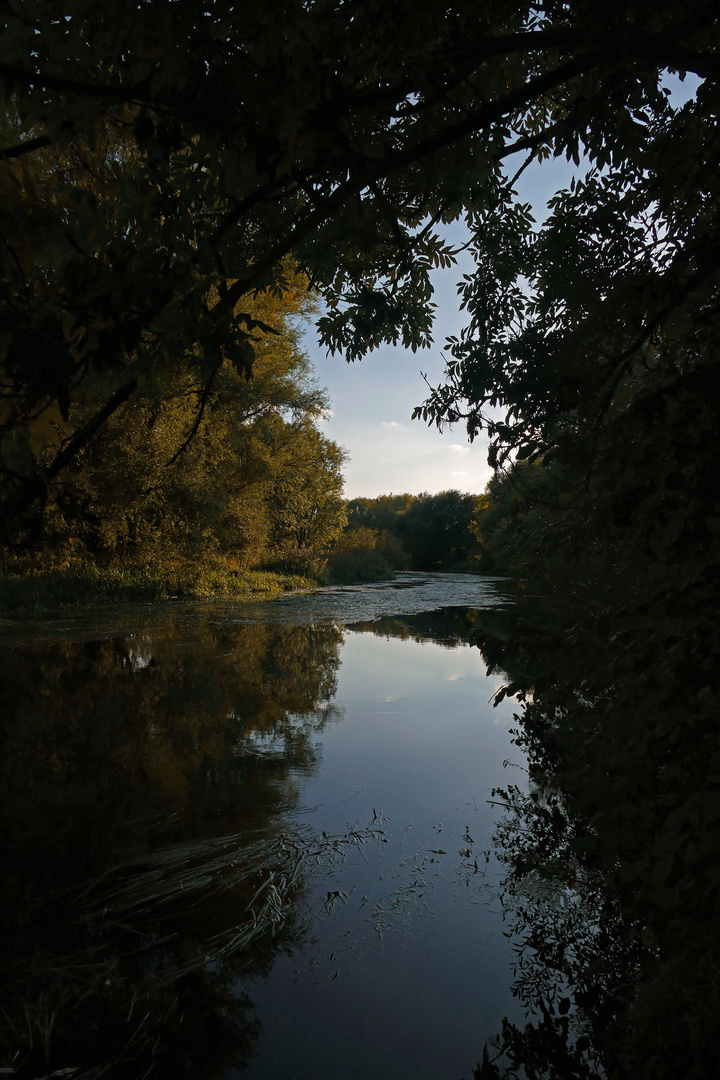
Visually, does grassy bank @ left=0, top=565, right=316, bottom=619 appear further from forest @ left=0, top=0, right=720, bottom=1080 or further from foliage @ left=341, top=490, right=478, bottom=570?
foliage @ left=341, top=490, right=478, bottom=570

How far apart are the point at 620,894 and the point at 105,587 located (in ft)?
49.8

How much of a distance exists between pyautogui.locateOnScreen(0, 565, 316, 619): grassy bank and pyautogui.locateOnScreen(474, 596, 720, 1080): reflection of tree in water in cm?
1282

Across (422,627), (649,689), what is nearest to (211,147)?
(649,689)

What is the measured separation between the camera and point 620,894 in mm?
3105

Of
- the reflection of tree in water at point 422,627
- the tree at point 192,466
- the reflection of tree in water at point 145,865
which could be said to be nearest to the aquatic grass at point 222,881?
the reflection of tree in water at point 145,865

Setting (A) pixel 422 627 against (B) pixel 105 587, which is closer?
(A) pixel 422 627

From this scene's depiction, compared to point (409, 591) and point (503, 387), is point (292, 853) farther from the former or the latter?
point (409, 591)

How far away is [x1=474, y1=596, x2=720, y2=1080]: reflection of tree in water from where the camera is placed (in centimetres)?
179

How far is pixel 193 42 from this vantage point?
1.80m

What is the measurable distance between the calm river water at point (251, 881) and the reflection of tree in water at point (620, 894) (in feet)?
0.60

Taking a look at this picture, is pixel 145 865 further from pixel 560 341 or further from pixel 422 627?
pixel 422 627

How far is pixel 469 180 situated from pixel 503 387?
2343 millimetres

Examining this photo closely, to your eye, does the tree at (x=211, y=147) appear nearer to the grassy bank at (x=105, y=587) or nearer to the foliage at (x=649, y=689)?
the foliage at (x=649, y=689)

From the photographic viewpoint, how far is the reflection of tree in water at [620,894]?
1.79m
